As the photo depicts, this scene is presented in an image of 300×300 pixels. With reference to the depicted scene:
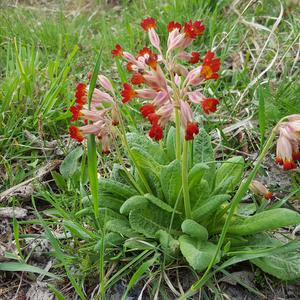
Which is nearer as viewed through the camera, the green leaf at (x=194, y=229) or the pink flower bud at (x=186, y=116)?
the pink flower bud at (x=186, y=116)

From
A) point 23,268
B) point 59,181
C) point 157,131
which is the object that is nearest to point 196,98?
point 157,131

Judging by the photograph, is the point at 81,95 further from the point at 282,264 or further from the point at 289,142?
the point at 282,264

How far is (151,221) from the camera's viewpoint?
2037 millimetres

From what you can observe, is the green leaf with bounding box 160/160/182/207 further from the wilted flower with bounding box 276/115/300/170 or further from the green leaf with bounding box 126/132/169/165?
the wilted flower with bounding box 276/115/300/170

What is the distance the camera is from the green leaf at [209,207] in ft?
6.17

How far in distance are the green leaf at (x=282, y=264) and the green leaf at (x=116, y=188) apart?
0.55m

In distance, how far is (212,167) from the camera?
2.13 meters

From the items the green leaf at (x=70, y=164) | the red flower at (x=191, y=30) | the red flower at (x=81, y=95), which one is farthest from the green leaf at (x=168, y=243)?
the green leaf at (x=70, y=164)

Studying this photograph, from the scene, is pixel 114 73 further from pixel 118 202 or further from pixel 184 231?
pixel 184 231

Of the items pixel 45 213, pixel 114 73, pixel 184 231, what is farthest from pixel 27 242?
pixel 114 73

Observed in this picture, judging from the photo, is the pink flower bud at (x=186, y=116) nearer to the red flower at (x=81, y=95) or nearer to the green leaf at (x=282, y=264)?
the red flower at (x=81, y=95)

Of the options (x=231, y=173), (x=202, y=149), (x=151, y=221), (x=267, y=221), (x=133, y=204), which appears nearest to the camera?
(x=267, y=221)

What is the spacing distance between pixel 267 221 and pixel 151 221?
45 cm

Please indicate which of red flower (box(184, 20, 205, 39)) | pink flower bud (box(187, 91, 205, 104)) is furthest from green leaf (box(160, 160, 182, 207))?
red flower (box(184, 20, 205, 39))
